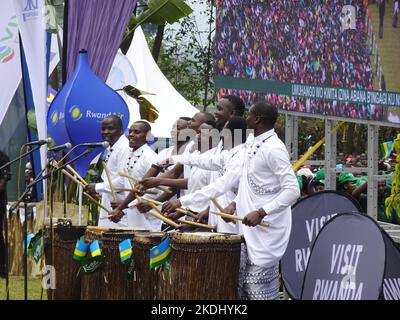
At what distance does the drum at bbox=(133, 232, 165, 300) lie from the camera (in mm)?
8430

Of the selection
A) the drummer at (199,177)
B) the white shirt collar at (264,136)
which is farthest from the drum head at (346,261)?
the drummer at (199,177)

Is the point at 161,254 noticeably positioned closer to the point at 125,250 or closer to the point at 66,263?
the point at 125,250

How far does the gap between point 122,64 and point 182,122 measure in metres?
6.05

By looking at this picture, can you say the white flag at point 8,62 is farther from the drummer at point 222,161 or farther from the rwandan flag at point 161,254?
the rwandan flag at point 161,254

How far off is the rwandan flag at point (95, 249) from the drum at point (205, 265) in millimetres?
977

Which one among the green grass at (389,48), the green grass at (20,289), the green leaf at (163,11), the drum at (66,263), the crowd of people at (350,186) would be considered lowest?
the green grass at (20,289)

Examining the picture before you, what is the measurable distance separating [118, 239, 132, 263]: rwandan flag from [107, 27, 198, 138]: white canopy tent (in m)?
7.27

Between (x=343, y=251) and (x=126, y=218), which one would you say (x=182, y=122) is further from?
(x=343, y=251)

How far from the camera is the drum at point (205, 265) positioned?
7.96 meters

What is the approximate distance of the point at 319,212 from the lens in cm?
898

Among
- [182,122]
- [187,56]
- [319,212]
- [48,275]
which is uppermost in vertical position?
[187,56]

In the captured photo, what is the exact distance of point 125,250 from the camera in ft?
28.2

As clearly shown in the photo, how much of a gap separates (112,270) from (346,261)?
1.99m
